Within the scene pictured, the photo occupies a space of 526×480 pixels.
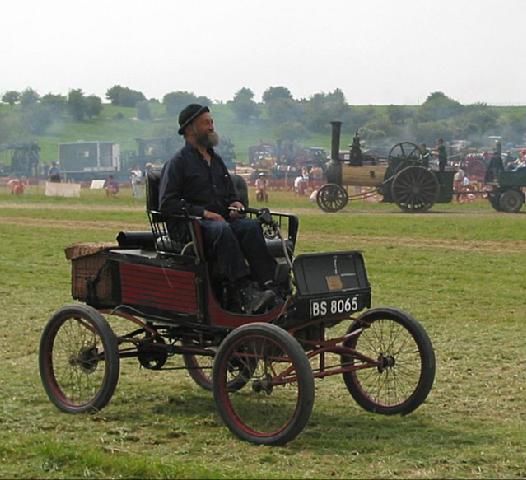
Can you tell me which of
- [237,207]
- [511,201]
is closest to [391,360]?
[237,207]

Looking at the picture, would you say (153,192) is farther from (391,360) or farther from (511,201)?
(511,201)

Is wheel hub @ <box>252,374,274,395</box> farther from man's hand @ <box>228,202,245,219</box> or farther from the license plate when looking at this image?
man's hand @ <box>228,202,245,219</box>

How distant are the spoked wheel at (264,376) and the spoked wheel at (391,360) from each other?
20.9 inches

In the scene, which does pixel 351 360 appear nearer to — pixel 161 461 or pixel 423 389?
pixel 423 389

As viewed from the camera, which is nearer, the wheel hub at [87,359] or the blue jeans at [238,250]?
the blue jeans at [238,250]

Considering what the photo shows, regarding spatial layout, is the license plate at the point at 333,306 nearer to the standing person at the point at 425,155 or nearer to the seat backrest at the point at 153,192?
the seat backrest at the point at 153,192

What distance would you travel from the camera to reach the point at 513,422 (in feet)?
23.3

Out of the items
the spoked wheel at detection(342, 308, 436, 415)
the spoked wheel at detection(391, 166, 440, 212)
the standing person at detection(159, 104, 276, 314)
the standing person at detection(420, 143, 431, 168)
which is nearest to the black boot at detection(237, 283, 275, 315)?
the standing person at detection(159, 104, 276, 314)

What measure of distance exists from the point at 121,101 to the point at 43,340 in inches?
4469

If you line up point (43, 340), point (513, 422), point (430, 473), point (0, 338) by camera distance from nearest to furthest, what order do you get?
point (430, 473)
point (513, 422)
point (43, 340)
point (0, 338)

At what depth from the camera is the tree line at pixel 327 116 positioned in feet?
259

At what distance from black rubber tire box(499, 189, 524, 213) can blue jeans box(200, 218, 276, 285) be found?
26.4 meters

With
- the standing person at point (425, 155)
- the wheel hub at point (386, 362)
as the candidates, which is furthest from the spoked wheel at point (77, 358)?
the standing person at point (425, 155)

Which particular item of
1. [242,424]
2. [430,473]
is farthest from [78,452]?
[430,473]
